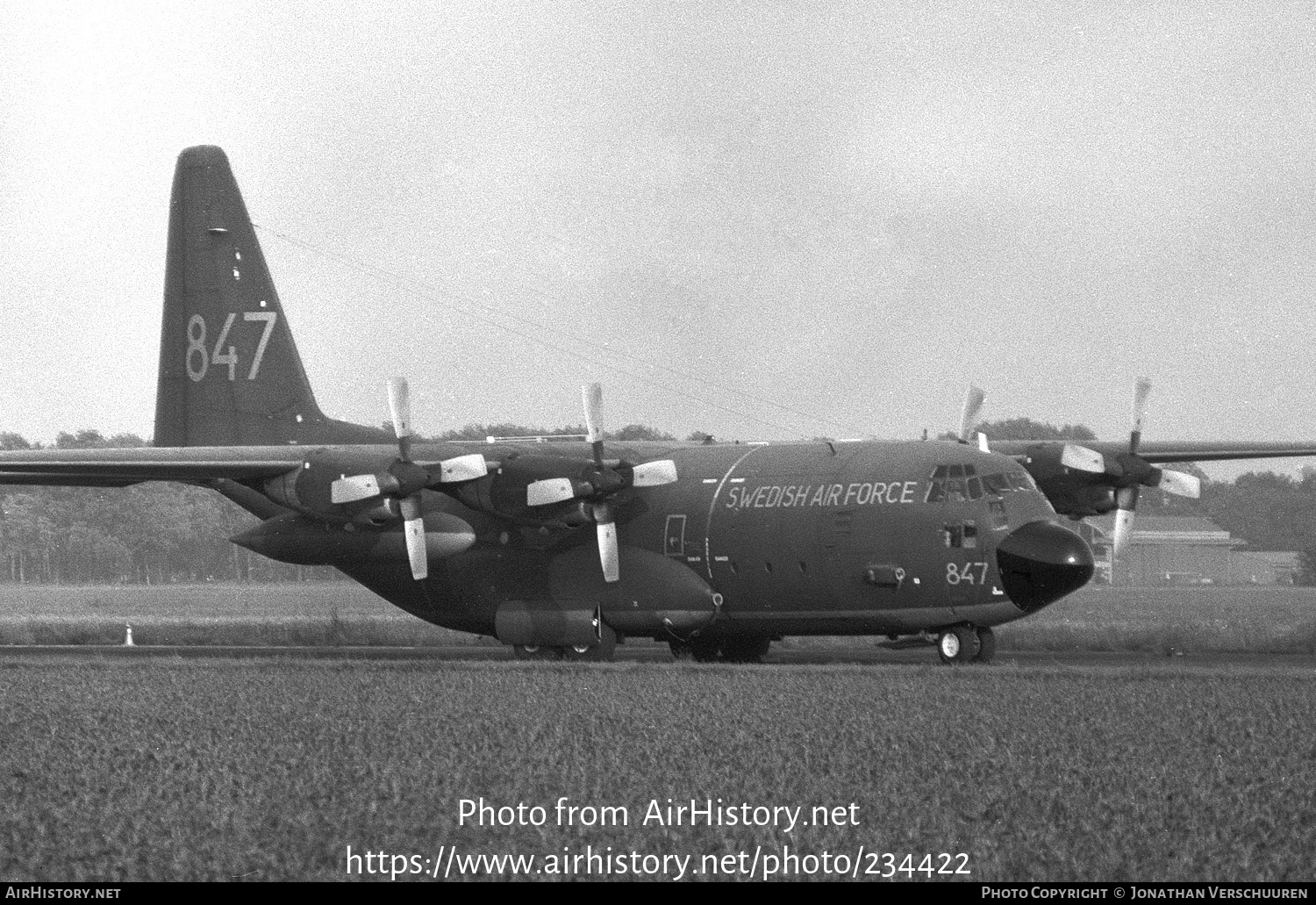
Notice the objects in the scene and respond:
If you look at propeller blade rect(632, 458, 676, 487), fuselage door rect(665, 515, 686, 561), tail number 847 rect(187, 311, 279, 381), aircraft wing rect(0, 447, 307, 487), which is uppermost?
tail number 847 rect(187, 311, 279, 381)

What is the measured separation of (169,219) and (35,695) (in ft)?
51.5

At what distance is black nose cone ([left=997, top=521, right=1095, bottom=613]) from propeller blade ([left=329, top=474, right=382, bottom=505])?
10948 mm

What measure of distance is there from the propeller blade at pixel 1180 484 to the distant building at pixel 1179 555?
239 feet

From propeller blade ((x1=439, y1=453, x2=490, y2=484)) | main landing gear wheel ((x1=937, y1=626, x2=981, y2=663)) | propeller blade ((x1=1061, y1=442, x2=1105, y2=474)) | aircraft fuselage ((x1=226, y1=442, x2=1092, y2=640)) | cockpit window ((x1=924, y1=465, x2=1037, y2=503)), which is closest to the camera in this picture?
aircraft fuselage ((x1=226, y1=442, x2=1092, y2=640))

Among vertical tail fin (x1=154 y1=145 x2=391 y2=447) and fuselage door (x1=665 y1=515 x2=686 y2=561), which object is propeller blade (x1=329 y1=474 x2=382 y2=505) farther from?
vertical tail fin (x1=154 y1=145 x2=391 y2=447)

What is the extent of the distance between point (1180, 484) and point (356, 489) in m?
14.9

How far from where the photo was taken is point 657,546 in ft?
102

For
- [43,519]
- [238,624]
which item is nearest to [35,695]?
[238,624]

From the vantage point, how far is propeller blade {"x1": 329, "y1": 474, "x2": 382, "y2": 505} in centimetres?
2984

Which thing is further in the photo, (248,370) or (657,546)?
(248,370)

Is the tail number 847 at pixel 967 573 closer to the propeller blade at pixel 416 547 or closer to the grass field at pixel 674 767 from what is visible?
the grass field at pixel 674 767

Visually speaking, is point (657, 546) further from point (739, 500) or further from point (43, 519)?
point (43, 519)

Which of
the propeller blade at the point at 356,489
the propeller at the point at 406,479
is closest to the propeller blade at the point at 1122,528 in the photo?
the propeller at the point at 406,479

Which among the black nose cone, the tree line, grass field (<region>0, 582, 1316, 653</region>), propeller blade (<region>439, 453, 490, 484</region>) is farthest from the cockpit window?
the tree line
